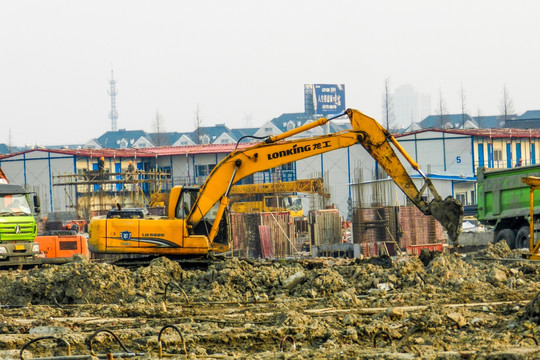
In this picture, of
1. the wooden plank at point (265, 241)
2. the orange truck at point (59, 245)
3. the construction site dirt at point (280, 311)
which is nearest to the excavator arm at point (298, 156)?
the construction site dirt at point (280, 311)

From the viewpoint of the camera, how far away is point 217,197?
21094 millimetres

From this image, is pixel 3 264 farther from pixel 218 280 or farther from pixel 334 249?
pixel 334 249

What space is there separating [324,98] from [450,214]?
95.9 m

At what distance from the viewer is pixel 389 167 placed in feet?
66.5

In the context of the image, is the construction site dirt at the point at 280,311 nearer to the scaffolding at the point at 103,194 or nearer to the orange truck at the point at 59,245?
the orange truck at the point at 59,245

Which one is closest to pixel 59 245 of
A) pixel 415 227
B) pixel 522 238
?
pixel 415 227

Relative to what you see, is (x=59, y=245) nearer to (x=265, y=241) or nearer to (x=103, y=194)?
(x=265, y=241)

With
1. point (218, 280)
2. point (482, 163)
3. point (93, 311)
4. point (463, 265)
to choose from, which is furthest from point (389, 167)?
point (482, 163)

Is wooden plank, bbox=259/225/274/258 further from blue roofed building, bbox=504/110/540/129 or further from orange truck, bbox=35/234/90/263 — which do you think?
blue roofed building, bbox=504/110/540/129

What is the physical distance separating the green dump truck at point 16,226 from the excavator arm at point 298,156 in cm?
679

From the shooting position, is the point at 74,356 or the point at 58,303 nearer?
the point at 74,356

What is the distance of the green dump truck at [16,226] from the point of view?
25531 millimetres

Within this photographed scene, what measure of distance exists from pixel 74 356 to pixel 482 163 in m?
50.9

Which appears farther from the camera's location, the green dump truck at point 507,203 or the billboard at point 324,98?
the billboard at point 324,98
